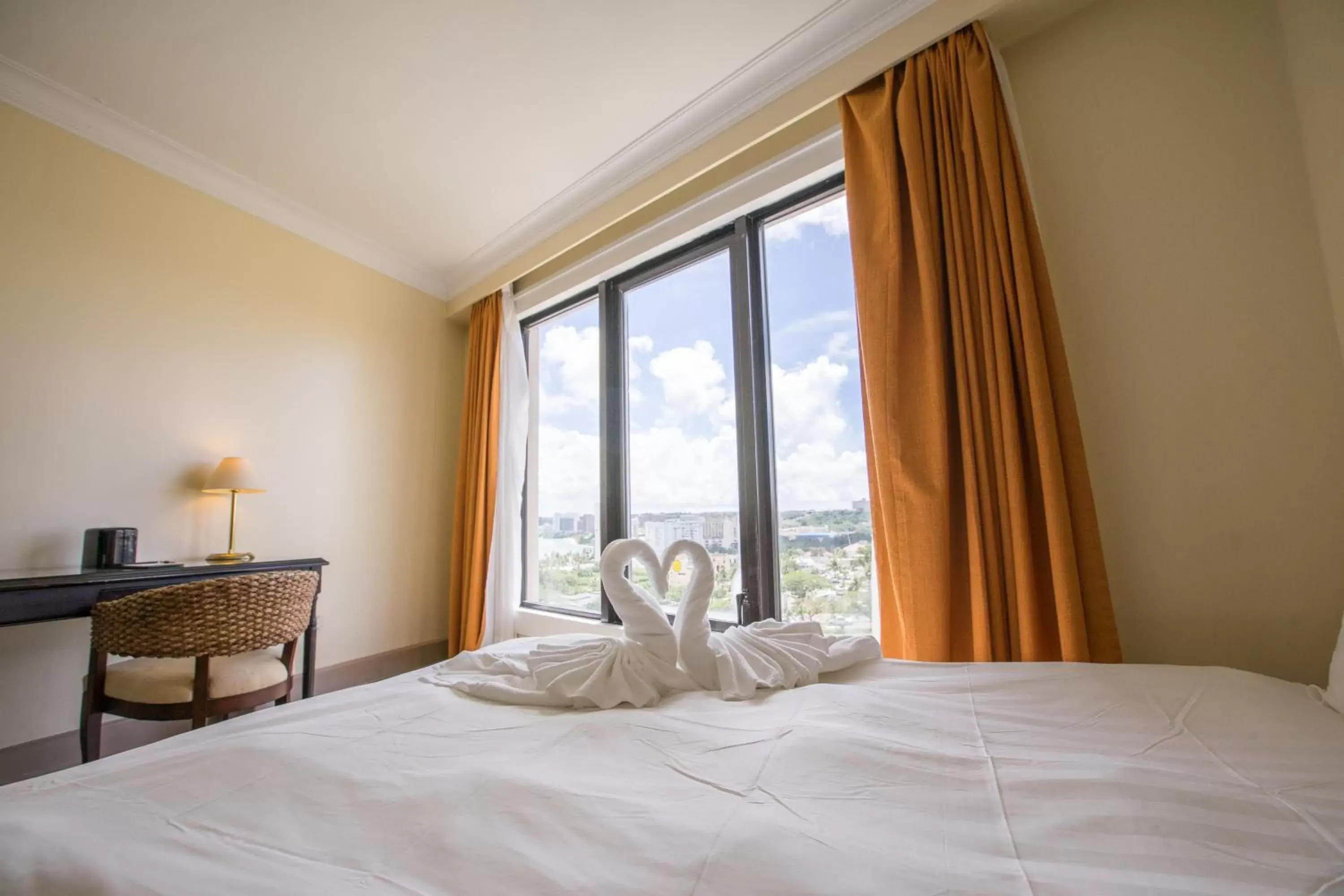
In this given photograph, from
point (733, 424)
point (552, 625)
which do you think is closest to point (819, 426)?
point (733, 424)

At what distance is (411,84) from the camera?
1945 millimetres

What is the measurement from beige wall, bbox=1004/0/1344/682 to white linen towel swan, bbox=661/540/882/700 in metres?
0.86

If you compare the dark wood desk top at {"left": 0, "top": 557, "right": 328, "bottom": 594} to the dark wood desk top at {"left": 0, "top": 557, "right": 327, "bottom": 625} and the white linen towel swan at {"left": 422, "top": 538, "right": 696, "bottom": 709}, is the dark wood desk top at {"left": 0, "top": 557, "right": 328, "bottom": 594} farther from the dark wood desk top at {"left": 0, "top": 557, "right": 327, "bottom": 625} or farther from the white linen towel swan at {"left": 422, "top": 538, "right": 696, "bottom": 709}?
the white linen towel swan at {"left": 422, "top": 538, "right": 696, "bottom": 709}

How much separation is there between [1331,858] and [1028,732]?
1.04 ft

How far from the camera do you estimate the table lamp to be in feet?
7.16

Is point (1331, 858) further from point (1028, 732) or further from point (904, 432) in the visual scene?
point (904, 432)

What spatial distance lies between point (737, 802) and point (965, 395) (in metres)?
1.27

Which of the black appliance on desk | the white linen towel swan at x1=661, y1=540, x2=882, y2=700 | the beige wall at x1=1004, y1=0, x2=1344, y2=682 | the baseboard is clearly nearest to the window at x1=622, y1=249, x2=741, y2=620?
the white linen towel swan at x1=661, y1=540, x2=882, y2=700

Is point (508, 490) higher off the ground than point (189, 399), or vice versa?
point (189, 399)

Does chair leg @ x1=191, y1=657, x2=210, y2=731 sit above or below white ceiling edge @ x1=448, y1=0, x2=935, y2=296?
below

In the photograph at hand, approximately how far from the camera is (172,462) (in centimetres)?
221

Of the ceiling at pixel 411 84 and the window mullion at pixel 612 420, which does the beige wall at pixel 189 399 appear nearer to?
the ceiling at pixel 411 84

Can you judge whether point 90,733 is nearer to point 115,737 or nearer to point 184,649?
point 184,649

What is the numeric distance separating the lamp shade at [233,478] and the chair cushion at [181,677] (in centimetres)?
72
